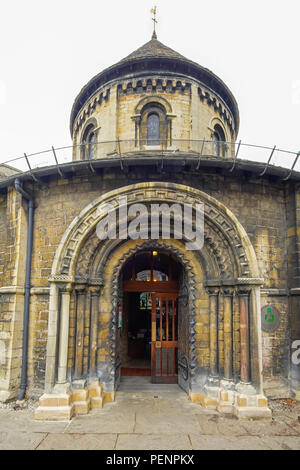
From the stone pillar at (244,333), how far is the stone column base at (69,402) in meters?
3.19

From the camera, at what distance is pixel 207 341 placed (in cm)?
679

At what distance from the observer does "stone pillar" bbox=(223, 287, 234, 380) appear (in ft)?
21.0

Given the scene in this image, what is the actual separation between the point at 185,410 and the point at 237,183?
5.32 meters

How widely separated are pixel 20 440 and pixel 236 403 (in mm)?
4153

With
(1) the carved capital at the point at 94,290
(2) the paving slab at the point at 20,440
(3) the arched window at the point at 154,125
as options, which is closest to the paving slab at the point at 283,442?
(2) the paving slab at the point at 20,440

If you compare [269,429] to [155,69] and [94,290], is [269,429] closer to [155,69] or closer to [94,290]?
[94,290]

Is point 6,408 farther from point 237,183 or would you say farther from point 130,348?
point 237,183

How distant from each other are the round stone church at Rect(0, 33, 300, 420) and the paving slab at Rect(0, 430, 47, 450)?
741 millimetres

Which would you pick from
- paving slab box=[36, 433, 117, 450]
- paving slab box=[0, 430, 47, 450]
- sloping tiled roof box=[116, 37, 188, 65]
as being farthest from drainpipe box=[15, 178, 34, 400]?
sloping tiled roof box=[116, 37, 188, 65]

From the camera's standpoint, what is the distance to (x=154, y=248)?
7.34m

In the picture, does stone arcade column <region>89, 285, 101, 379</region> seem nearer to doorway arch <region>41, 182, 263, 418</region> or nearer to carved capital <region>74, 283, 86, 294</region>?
doorway arch <region>41, 182, 263, 418</region>

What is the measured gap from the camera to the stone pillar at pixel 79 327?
→ 6.43m

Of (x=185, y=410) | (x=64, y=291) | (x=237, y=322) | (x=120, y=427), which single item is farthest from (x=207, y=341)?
(x=64, y=291)

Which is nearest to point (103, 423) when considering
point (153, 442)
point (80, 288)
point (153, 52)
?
point (153, 442)
